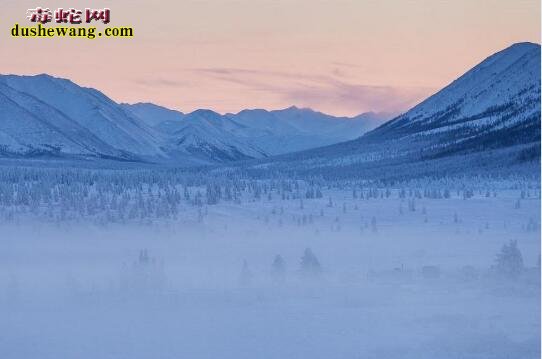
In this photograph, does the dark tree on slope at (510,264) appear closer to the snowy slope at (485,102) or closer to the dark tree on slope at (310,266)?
the dark tree on slope at (310,266)

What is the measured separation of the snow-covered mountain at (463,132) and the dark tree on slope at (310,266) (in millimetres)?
44515

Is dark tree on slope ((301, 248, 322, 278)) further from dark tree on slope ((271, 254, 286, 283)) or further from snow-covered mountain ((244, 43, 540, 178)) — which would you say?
snow-covered mountain ((244, 43, 540, 178))

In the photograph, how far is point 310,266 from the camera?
55.6 feet

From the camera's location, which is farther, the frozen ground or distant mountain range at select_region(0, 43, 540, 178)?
distant mountain range at select_region(0, 43, 540, 178)

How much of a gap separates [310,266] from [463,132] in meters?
75.5

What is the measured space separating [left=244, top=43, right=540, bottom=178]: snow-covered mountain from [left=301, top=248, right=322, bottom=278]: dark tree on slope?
44.5 meters

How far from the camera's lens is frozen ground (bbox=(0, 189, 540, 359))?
1237 cm

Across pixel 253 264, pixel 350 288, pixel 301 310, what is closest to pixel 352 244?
pixel 253 264

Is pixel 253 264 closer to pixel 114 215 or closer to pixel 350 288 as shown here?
pixel 350 288

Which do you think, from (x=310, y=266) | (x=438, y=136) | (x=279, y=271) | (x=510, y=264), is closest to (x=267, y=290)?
(x=279, y=271)

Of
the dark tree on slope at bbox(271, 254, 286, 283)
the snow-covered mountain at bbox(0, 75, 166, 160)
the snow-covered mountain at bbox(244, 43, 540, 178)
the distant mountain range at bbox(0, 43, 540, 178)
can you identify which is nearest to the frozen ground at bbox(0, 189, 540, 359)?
the dark tree on slope at bbox(271, 254, 286, 283)

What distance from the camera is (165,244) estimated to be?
22.2 m

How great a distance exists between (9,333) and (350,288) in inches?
249

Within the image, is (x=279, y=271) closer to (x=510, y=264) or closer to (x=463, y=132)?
(x=510, y=264)
